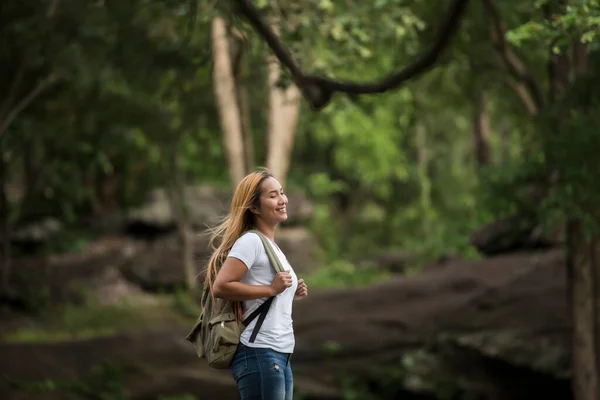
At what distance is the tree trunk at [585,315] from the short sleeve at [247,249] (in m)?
6.90

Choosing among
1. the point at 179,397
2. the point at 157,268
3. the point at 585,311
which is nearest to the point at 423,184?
the point at 157,268

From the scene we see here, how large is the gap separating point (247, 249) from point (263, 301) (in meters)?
0.29

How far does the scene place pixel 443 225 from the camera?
3186cm

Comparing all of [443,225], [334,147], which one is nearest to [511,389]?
[443,225]

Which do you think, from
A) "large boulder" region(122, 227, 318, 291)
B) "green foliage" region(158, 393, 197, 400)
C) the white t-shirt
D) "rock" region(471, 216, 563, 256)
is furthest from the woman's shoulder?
"large boulder" region(122, 227, 318, 291)

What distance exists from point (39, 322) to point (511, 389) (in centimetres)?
1173

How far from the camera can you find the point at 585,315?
10945mm

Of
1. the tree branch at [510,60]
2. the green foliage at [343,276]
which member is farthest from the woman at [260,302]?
the green foliage at [343,276]

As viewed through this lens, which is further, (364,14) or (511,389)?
(511,389)

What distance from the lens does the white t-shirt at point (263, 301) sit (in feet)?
15.4

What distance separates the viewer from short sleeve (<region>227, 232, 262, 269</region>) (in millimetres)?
4668

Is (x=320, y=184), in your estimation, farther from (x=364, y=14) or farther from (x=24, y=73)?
(x=364, y=14)

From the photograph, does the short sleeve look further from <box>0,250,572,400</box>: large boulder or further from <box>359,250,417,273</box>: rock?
<box>359,250,417,273</box>: rock

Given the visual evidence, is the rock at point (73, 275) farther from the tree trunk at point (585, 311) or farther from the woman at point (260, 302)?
the woman at point (260, 302)
